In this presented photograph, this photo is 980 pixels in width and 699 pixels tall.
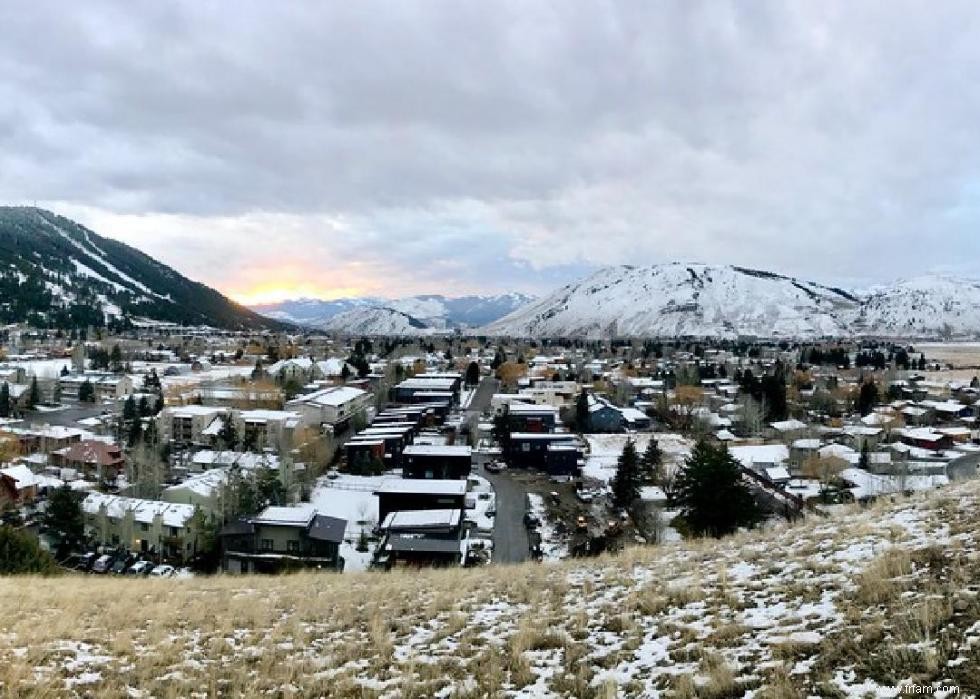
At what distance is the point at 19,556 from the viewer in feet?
67.1

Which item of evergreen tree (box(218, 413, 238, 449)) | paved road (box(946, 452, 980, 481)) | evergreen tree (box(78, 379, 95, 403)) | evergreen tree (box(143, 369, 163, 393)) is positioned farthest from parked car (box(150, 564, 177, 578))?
evergreen tree (box(78, 379, 95, 403))

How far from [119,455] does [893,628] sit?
151ft

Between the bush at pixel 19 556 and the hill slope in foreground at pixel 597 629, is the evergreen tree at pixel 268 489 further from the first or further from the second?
the hill slope in foreground at pixel 597 629

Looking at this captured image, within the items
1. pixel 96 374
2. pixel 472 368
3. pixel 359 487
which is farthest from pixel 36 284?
pixel 359 487

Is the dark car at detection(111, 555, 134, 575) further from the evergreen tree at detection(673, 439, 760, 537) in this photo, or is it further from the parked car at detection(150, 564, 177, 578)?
the evergreen tree at detection(673, 439, 760, 537)

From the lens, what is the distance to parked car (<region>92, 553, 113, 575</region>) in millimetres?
26237

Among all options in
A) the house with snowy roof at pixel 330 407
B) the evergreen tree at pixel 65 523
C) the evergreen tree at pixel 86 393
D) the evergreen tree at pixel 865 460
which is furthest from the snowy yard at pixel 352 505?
the evergreen tree at pixel 86 393

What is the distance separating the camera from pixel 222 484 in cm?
3228

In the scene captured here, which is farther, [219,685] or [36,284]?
[36,284]

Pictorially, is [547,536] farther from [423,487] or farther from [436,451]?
[436,451]

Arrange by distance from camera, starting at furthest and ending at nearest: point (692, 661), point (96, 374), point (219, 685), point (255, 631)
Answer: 1. point (96, 374)
2. point (255, 631)
3. point (219, 685)
4. point (692, 661)

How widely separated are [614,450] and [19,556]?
129 ft

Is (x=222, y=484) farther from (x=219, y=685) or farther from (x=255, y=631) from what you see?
(x=219, y=685)

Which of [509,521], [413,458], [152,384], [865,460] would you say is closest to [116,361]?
[152,384]
